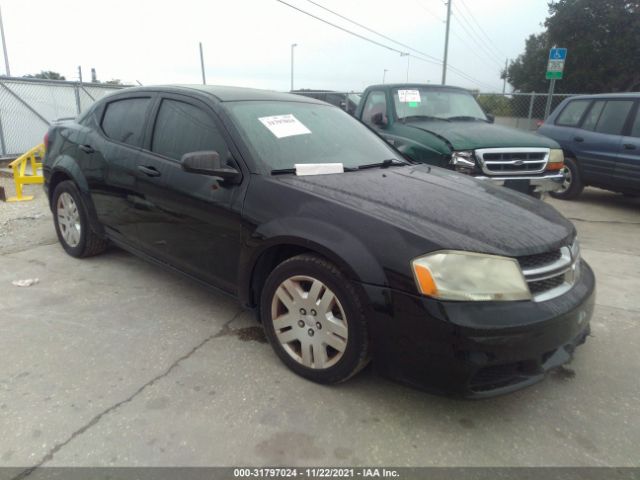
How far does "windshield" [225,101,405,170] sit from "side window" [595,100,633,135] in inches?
199

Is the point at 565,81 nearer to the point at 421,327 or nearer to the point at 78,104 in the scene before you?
the point at 78,104

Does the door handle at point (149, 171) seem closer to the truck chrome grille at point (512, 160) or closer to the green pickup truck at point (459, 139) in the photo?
the green pickup truck at point (459, 139)

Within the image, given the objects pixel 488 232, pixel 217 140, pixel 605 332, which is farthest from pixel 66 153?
pixel 605 332

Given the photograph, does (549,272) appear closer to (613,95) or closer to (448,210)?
(448,210)

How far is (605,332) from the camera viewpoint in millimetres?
3309

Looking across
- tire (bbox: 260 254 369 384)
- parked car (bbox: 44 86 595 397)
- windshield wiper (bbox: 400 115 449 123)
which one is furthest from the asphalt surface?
windshield wiper (bbox: 400 115 449 123)

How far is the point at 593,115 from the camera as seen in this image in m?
7.37

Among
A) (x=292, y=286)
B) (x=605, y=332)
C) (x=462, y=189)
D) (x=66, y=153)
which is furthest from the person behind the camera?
(x=66, y=153)

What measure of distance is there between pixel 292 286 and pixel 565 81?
1427 inches

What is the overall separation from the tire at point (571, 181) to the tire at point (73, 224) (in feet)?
22.4

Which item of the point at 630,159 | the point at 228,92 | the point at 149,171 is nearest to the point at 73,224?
the point at 149,171

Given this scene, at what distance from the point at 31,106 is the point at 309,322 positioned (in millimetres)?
10006

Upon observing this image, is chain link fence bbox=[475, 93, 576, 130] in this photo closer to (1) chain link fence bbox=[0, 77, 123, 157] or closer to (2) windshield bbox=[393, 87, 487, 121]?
(2) windshield bbox=[393, 87, 487, 121]

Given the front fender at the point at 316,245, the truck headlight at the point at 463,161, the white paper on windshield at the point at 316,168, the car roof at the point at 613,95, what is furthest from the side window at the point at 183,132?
the car roof at the point at 613,95
